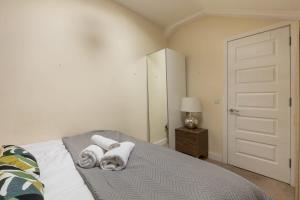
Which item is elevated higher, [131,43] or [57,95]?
[131,43]

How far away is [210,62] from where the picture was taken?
2.88 meters

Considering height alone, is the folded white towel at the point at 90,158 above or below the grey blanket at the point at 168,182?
above

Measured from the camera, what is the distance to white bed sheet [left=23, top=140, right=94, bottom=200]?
966 millimetres

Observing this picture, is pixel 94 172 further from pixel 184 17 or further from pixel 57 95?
pixel 184 17

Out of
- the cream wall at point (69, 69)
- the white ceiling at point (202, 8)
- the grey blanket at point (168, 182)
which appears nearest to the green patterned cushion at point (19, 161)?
the grey blanket at point (168, 182)

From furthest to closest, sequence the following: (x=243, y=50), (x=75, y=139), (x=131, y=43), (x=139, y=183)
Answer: (x=131, y=43) → (x=243, y=50) → (x=75, y=139) → (x=139, y=183)

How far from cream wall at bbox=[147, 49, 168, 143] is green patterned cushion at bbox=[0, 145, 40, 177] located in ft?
7.01

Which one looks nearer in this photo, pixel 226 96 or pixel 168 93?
pixel 226 96

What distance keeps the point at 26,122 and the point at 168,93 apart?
6.77 ft

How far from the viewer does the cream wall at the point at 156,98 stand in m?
3.11

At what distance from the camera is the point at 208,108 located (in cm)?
294

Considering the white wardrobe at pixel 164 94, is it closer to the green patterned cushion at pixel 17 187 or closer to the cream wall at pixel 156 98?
the cream wall at pixel 156 98

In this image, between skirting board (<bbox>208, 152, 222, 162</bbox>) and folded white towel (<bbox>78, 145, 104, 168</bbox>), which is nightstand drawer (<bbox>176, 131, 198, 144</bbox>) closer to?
skirting board (<bbox>208, 152, 222, 162</bbox>)

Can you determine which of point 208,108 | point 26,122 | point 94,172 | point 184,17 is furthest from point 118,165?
point 184,17
